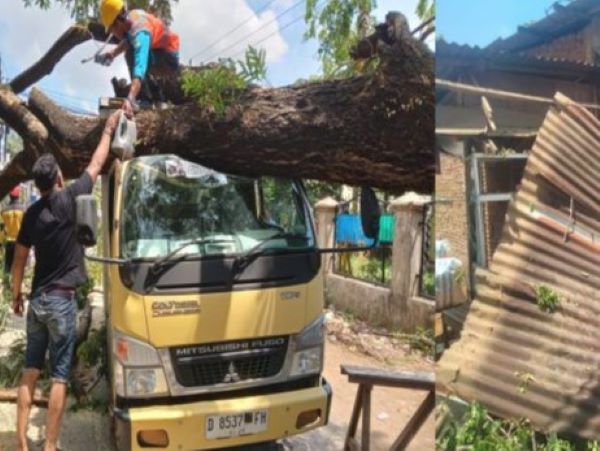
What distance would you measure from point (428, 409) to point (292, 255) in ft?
3.94

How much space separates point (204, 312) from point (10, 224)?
18.4 feet

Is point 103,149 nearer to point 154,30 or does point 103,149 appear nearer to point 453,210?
point 154,30

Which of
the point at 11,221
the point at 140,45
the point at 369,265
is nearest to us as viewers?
the point at 140,45

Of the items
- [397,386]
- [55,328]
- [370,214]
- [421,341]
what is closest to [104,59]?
[55,328]

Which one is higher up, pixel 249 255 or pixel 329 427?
pixel 249 255

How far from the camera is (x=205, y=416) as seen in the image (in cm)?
353

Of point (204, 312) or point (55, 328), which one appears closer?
point (204, 312)

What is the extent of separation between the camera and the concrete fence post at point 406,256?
796cm

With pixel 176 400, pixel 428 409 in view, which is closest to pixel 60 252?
pixel 176 400

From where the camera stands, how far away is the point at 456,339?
4.14 ft

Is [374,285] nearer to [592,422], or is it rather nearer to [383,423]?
[383,423]

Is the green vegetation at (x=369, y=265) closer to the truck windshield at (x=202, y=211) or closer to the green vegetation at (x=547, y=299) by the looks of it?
the truck windshield at (x=202, y=211)

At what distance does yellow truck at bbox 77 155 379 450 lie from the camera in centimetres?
346

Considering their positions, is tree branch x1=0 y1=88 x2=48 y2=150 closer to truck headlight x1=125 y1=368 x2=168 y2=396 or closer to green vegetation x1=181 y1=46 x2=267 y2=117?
green vegetation x1=181 y1=46 x2=267 y2=117
